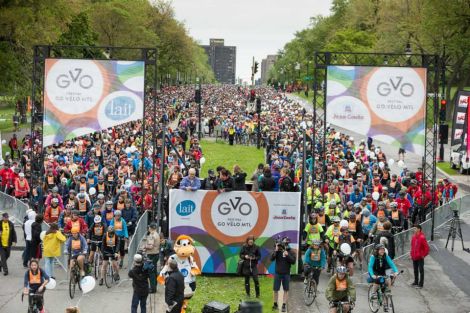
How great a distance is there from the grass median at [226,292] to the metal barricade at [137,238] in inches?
68.9

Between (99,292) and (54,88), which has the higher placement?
(54,88)

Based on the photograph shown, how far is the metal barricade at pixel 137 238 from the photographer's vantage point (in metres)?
17.8

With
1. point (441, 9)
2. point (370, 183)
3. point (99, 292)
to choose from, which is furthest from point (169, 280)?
point (441, 9)

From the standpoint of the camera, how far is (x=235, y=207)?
17.9 metres

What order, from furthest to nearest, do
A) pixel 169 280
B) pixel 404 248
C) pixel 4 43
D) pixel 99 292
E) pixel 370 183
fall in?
pixel 4 43, pixel 370 183, pixel 404 248, pixel 99 292, pixel 169 280

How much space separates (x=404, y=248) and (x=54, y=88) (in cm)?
1077

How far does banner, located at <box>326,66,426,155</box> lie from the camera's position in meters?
20.5

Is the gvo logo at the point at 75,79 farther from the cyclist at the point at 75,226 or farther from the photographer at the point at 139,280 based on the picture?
the photographer at the point at 139,280

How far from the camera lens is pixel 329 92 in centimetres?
2080

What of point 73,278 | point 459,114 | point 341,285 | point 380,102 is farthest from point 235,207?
point 459,114

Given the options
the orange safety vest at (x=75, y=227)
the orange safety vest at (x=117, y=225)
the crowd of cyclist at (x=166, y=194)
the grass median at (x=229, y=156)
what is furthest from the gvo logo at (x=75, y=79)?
the grass median at (x=229, y=156)

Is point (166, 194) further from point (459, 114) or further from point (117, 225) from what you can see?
point (459, 114)

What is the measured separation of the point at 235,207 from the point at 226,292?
225 cm

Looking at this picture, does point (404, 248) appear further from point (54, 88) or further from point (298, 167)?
point (54, 88)
